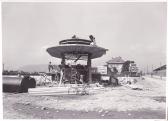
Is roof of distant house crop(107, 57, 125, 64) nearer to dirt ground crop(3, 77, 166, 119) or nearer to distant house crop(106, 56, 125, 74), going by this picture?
distant house crop(106, 56, 125, 74)

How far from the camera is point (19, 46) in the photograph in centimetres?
1456

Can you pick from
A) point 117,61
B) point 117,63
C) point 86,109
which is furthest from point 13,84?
point 117,61

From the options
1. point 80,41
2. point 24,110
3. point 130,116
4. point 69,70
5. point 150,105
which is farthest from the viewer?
point 69,70

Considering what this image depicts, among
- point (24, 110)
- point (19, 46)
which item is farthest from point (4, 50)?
point (24, 110)

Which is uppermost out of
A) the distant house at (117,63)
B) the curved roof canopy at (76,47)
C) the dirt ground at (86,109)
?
the distant house at (117,63)

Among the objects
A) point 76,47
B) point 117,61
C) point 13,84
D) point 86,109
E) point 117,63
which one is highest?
point 117,61

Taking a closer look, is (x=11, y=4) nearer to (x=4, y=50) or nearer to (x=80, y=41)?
(x=4, y=50)

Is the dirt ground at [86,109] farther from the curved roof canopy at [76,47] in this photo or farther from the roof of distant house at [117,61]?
the roof of distant house at [117,61]

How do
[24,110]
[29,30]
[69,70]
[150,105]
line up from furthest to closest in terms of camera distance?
1. [69,70]
2. [29,30]
3. [150,105]
4. [24,110]

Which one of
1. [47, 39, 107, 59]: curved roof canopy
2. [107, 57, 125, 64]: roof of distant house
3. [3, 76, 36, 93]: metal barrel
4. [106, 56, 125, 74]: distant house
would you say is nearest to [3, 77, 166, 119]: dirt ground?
[3, 76, 36, 93]: metal barrel

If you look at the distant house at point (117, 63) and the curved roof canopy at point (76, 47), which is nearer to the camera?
the curved roof canopy at point (76, 47)

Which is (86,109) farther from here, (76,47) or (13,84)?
(76,47)

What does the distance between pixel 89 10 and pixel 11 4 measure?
13.0 ft

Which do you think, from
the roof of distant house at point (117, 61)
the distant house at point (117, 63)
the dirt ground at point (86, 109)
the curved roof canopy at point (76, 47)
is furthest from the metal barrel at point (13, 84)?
the roof of distant house at point (117, 61)
